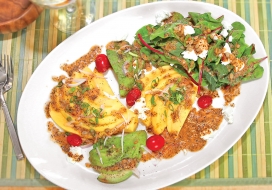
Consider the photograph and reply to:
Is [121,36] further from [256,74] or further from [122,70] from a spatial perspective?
[256,74]

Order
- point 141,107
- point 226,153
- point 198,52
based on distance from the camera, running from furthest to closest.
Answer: point 226,153
point 141,107
point 198,52

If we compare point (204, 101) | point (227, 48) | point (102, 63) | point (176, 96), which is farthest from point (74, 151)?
point (227, 48)

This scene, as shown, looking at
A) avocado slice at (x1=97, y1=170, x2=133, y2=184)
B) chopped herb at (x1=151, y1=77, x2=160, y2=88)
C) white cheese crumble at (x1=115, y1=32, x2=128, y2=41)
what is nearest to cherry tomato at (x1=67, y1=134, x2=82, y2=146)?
avocado slice at (x1=97, y1=170, x2=133, y2=184)

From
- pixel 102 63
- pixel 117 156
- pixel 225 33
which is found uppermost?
pixel 225 33

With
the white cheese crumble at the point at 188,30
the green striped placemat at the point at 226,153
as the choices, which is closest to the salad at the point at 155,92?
the white cheese crumble at the point at 188,30

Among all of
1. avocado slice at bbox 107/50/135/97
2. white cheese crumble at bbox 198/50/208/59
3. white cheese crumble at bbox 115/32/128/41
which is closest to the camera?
white cheese crumble at bbox 198/50/208/59

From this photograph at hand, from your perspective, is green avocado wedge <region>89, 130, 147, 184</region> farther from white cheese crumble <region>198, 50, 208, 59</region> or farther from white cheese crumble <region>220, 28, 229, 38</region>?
white cheese crumble <region>220, 28, 229, 38</region>

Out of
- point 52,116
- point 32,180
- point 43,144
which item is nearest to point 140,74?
point 52,116
